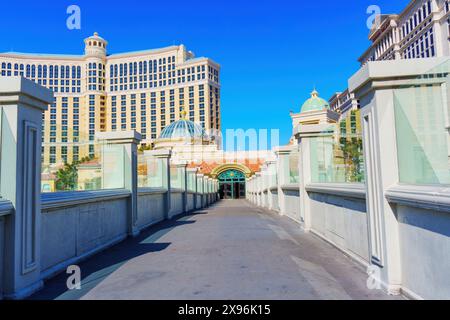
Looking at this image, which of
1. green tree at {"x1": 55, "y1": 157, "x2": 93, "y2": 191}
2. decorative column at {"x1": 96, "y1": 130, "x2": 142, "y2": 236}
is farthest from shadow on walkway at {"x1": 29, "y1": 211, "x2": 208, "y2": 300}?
green tree at {"x1": 55, "y1": 157, "x2": 93, "y2": 191}

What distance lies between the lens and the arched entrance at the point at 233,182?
175 ft

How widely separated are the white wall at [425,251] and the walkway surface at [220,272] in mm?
424

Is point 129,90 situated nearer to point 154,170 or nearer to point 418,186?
point 154,170

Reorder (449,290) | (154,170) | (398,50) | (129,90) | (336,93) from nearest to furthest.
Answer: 1. (449,290)
2. (154,170)
3. (398,50)
4. (336,93)
5. (129,90)

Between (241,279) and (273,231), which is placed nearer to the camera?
(241,279)

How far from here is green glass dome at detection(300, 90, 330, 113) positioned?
54.6 m

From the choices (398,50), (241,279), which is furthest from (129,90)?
(241,279)

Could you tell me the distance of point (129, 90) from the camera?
142 meters

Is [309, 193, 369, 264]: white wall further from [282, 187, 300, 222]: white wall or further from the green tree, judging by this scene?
the green tree

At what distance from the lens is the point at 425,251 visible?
3.46 m

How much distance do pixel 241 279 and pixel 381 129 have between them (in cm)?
246

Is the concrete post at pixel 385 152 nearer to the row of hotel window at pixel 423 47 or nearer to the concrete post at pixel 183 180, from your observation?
the concrete post at pixel 183 180

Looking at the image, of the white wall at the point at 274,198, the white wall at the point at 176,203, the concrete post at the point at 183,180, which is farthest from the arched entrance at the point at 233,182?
the white wall at the point at 176,203
